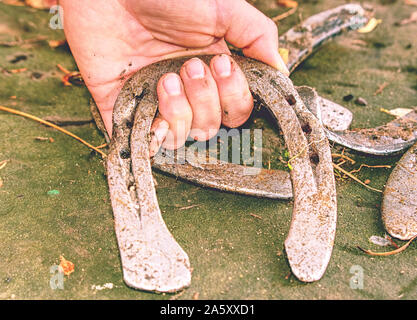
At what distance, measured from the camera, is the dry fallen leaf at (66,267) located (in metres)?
1.41

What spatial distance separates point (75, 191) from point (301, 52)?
1.61 m

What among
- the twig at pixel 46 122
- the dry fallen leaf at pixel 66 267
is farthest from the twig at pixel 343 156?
the dry fallen leaf at pixel 66 267

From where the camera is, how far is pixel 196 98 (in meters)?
1.72

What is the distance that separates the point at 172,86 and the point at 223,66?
9.3 inches

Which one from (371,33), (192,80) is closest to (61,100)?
(192,80)

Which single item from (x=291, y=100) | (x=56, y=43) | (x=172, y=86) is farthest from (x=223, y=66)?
(x=56, y=43)

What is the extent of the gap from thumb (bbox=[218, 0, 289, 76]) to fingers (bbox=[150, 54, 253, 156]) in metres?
0.23

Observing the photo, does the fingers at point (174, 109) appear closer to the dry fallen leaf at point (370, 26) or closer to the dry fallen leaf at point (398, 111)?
the dry fallen leaf at point (398, 111)

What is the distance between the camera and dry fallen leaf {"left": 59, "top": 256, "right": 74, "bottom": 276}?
1.41 meters

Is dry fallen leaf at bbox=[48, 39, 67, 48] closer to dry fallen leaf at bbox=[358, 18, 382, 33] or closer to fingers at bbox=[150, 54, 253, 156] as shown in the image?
fingers at bbox=[150, 54, 253, 156]

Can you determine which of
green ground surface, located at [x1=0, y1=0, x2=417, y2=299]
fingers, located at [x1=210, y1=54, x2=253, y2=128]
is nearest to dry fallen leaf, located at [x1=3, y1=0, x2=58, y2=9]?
green ground surface, located at [x1=0, y1=0, x2=417, y2=299]

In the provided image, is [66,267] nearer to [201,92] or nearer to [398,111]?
[201,92]
